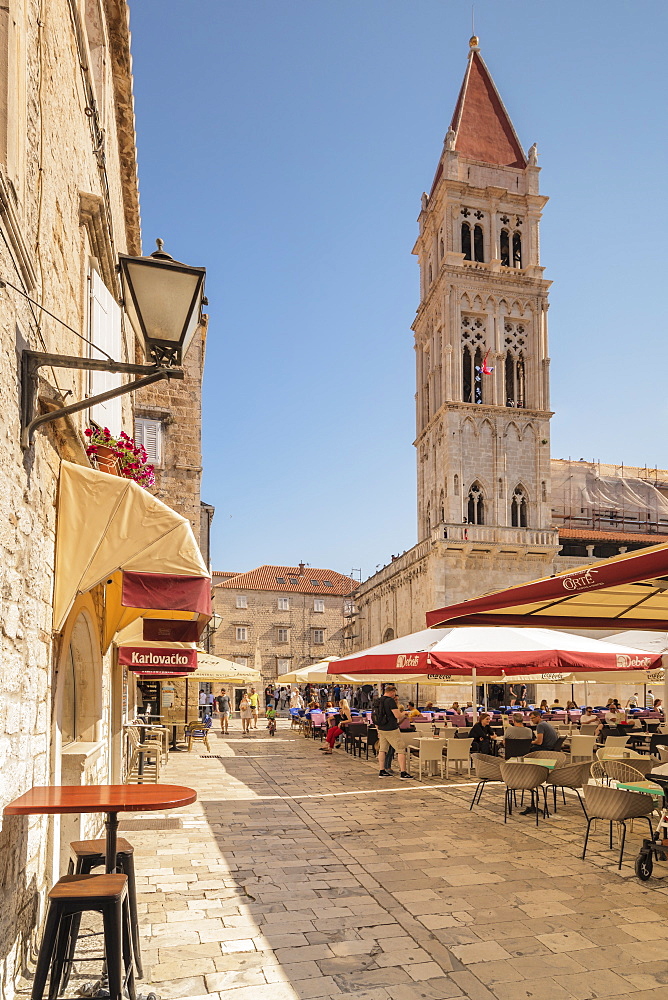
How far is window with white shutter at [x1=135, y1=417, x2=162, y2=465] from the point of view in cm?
2028

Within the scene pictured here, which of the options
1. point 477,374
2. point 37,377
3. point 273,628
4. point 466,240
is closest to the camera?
point 37,377

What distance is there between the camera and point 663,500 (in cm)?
4662

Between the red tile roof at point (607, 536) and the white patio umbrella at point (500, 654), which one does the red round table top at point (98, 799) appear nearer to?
the white patio umbrella at point (500, 654)

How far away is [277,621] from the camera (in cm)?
5472

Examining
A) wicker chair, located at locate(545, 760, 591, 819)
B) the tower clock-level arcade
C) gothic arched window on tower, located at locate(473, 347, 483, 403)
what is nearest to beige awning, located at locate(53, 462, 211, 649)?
wicker chair, located at locate(545, 760, 591, 819)

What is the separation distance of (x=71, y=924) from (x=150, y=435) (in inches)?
680

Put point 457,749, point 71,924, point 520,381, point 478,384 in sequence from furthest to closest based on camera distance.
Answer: point 478,384 → point 520,381 → point 457,749 → point 71,924

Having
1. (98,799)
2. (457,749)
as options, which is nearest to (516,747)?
(457,749)

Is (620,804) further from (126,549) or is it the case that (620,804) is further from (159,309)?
(159,309)

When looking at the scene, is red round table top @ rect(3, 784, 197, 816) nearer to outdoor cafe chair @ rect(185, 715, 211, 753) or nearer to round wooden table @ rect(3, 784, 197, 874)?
round wooden table @ rect(3, 784, 197, 874)

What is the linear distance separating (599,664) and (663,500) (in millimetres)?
40113

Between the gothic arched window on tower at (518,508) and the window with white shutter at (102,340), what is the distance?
97.8 ft

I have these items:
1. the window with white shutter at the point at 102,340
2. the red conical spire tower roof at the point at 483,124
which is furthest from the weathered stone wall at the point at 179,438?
the red conical spire tower roof at the point at 483,124

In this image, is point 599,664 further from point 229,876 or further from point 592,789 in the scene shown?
point 229,876
